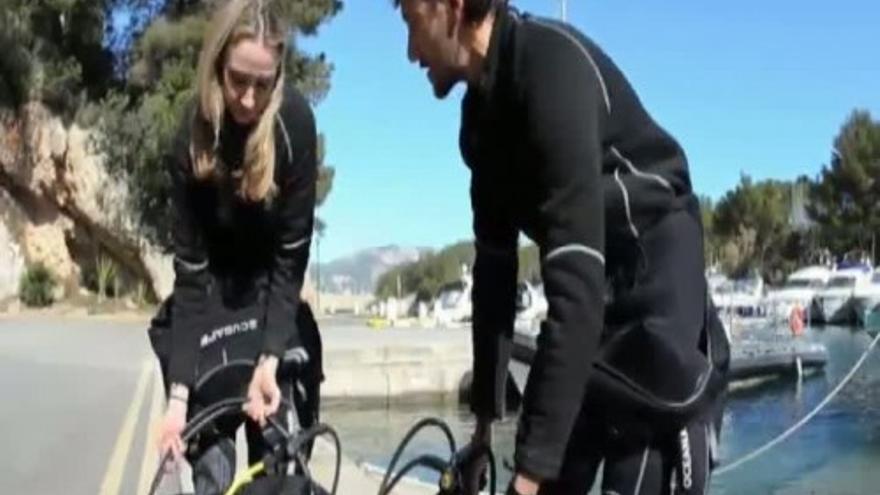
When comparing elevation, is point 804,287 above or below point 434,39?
below

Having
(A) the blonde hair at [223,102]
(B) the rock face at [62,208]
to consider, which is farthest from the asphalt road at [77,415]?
(B) the rock face at [62,208]

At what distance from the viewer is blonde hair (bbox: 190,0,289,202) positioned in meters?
4.14

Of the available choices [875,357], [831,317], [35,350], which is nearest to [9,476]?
[35,350]

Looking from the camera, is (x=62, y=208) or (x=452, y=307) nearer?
(x=62, y=208)

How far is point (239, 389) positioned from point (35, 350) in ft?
72.4

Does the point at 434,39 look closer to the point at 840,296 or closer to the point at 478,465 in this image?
the point at 478,465

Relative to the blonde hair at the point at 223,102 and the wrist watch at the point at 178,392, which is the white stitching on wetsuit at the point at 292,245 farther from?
the wrist watch at the point at 178,392

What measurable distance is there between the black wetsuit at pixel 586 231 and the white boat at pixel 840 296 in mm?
72380

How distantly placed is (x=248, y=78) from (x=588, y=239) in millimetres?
1671

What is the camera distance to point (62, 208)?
5084cm

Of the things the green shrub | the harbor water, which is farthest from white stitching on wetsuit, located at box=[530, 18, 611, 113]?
the green shrub

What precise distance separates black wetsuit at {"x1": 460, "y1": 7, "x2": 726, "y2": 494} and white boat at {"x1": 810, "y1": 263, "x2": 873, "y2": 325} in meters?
72.4

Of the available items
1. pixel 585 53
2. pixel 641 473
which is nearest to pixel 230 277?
pixel 641 473

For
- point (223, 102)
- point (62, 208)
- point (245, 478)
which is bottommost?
point (245, 478)
